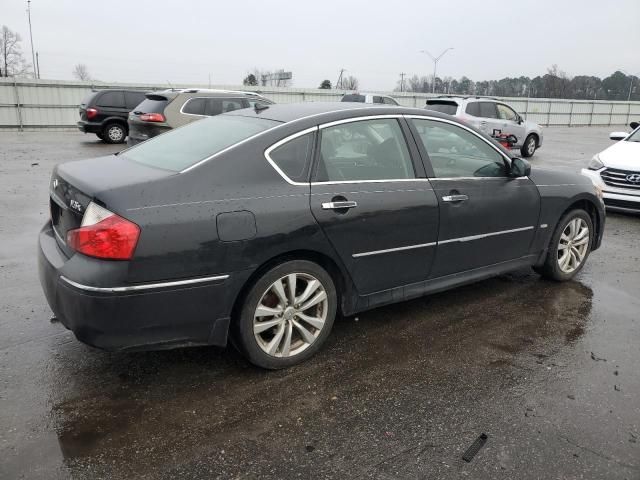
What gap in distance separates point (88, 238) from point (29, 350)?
127 centimetres

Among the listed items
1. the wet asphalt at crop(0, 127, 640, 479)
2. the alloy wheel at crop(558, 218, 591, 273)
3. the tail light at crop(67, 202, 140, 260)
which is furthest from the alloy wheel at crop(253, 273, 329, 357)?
the alloy wheel at crop(558, 218, 591, 273)

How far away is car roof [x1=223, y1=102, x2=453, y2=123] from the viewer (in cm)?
363

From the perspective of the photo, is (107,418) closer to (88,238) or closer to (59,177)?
(88,238)

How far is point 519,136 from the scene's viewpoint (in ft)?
53.7

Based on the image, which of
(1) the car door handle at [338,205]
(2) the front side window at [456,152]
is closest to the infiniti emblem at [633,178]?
(2) the front side window at [456,152]

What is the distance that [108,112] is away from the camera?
1689cm

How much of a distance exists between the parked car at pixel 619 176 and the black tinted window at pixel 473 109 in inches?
262

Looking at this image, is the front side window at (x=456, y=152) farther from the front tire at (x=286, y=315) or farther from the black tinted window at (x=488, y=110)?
the black tinted window at (x=488, y=110)

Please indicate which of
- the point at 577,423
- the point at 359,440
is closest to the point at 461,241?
the point at 577,423

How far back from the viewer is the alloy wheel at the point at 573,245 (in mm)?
5020

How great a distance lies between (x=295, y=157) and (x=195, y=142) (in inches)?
29.7

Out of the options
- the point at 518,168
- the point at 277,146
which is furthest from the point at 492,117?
the point at 277,146

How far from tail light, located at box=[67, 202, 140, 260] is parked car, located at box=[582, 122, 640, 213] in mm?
7749

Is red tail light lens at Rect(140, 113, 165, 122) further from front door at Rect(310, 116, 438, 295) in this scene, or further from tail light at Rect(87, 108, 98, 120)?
front door at Rect(310, 116, 438, 295)
